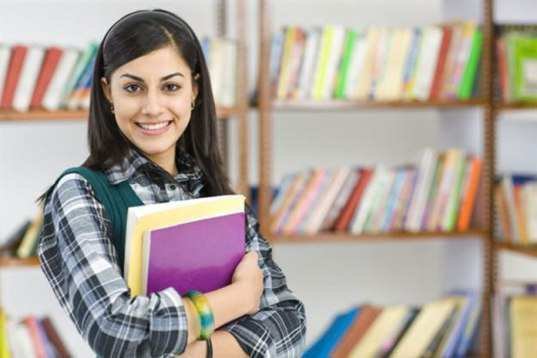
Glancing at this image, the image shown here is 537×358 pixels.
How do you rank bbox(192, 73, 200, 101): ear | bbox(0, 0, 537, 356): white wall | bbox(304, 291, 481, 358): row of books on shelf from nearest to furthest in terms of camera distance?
1. bbox(192, 73, 200, 101): ear
2. bbox(304, 291, 481, 358): row of books on shelf
3. bbox(0, 0, 537, 356): white wall

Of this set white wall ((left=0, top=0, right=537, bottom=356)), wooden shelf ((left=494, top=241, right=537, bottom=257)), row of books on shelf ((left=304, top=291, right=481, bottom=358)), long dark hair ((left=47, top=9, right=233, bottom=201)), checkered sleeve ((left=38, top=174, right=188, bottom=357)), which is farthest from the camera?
white wall ((left=0, top=0, right=537, bottom=356))

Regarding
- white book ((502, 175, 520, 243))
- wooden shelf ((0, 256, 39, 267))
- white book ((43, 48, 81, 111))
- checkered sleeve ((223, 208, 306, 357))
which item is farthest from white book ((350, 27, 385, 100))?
checkered sleeve ((223, 208, 306, 357))

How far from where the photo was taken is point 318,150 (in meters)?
3.58

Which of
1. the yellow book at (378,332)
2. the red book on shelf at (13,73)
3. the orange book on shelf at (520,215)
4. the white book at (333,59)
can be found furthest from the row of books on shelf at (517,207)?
the red book on shelf at (13,73)

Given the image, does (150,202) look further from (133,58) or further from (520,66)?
(520,66)

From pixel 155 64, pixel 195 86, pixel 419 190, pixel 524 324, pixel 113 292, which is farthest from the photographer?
pixel 419 190

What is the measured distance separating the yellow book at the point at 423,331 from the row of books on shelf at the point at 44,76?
53.1 inches

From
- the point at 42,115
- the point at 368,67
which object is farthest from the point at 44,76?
the point at 368,67

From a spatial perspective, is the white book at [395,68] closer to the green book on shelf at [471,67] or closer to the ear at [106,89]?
the green book on shelf at [471,67]

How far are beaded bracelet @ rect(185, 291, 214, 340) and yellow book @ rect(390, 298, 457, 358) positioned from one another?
2037 mm

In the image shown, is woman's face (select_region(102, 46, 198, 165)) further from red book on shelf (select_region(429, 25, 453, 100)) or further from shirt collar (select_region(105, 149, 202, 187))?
red book on shelf (select_region(429, 25, 453, 100))

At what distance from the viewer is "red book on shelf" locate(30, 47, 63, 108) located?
2932 millimetres

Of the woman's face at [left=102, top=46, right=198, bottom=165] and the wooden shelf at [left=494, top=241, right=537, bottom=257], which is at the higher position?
the woman's face at [left=102, top=46, right=198, bottom=165]

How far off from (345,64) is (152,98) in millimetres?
1906
